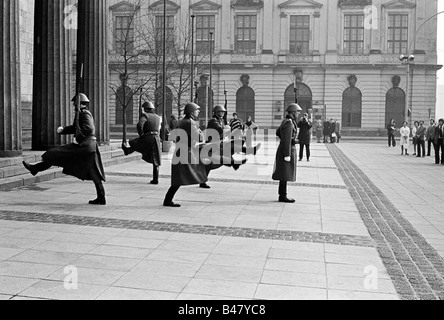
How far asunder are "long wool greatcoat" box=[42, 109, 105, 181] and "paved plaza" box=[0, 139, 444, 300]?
0.59 metres

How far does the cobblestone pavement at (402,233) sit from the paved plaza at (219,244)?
0.07 feet

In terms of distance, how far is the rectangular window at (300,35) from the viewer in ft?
187

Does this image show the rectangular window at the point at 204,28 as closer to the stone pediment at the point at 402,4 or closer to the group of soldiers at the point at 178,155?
the stone pediment at the point at 402,4

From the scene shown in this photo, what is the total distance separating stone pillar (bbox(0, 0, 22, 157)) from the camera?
1388cm

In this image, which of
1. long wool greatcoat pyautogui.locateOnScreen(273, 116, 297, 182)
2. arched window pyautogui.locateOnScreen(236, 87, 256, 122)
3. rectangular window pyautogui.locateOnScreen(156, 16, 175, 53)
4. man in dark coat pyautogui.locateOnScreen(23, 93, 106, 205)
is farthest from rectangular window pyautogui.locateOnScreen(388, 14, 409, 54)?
man in dark coat pyautogui.locateOnScreen(23, 93, 106, 205)

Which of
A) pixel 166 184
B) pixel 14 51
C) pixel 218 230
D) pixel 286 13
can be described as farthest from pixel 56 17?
pixel 286 13

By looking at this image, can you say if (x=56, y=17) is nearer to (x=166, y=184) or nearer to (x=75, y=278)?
(x=166, y=184)

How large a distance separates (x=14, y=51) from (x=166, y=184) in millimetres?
4594

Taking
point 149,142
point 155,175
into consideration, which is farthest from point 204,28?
point 155,175

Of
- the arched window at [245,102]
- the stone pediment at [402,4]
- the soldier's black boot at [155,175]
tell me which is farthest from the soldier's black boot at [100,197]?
the stone pediment at [402,4]

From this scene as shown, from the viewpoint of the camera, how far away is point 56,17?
17344mm

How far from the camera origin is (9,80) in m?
14.0

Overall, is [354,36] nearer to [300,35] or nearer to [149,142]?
[300,35]

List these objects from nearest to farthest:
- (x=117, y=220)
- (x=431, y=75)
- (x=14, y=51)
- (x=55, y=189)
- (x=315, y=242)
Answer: (x=315, y=242)
(x=117, y=220)
(x=55, y=189)
(x=14, y=51)
(x=431, y=75)
